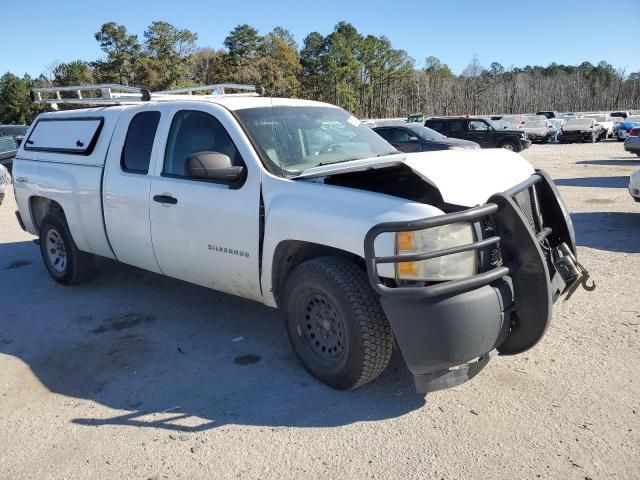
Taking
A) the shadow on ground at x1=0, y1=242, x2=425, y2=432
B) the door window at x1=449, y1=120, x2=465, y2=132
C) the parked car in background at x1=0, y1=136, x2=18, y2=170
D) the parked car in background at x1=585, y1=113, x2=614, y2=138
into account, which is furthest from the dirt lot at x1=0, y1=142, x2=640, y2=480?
the parked car in background at x1=585, y1=113, x2=614, y2=138

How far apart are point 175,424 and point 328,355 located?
3.47 feet

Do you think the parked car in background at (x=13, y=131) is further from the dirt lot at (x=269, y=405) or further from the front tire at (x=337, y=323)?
the front tire at (x=337, y=323)

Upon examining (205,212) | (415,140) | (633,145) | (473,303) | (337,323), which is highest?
(415,140)

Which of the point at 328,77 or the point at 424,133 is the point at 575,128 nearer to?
the point at 424,133

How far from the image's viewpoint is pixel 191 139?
451 centimetres

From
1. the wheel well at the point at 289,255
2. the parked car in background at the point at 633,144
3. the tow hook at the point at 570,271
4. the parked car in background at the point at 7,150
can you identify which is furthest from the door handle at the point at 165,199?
the parked car in background at the point at 633,144

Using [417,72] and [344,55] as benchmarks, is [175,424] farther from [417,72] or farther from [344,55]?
[417,72]

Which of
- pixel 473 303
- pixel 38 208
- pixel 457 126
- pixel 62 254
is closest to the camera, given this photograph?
pixel 473 303

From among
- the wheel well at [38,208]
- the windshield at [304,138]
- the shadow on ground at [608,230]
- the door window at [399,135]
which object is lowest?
the shadow on ground at [608,230]

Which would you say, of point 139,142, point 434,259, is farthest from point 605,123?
point 434,259

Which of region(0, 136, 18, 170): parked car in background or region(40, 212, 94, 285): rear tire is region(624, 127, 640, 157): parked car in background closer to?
region(40, 212, 94, 285): rear tire

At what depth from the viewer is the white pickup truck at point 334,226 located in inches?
118

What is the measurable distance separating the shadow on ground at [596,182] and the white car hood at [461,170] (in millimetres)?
10543

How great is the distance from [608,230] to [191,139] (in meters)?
6.42
